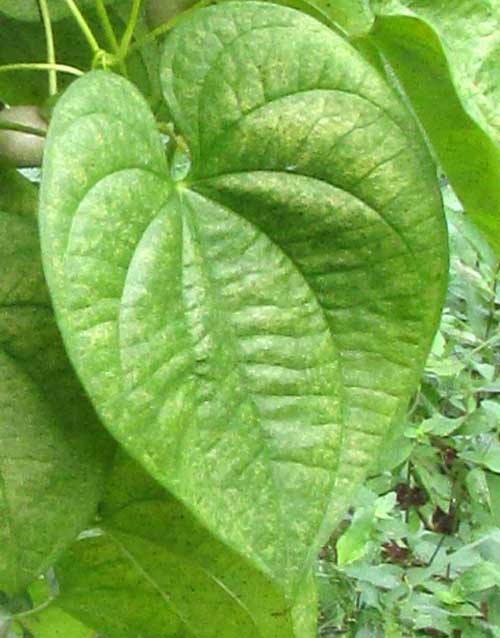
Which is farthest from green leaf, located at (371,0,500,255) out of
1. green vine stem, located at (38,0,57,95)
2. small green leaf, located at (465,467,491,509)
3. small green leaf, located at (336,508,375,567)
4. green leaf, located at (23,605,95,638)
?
small green leaf, located at (465,467,491,509)

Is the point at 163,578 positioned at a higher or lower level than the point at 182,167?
lower

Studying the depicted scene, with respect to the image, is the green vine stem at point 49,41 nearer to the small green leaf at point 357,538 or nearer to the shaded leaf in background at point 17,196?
the shaded leaf in background at point 17,196

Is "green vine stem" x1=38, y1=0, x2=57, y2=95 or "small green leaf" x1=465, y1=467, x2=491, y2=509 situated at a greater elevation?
"green vine stem" x1=38, y1=0, x2=57, y2=95

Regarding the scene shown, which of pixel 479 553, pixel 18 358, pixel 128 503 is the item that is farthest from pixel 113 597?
pixel 479 553

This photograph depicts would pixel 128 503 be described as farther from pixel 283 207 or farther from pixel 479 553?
pixel 479 553

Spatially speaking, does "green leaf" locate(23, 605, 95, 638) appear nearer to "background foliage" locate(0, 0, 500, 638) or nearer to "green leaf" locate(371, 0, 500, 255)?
"background foliage" locate(0, 0, 500, 638)

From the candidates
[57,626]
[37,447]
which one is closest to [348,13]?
[37,447]

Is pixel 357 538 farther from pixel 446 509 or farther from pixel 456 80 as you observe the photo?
pixel 456 80

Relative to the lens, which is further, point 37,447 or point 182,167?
point 182,167
